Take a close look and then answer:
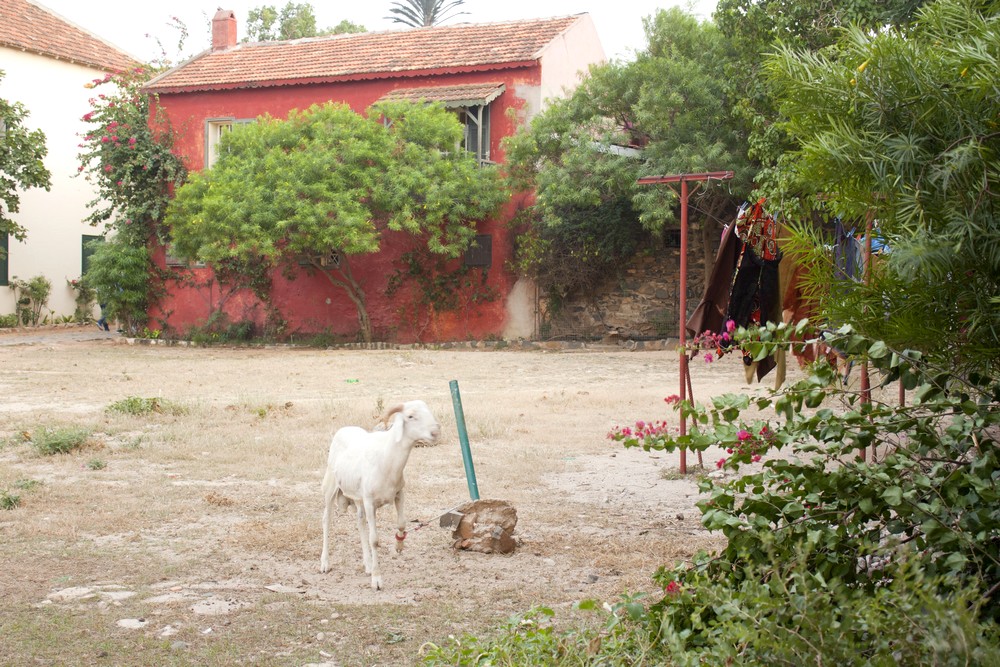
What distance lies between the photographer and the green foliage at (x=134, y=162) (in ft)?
82.2

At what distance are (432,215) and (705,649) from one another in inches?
737

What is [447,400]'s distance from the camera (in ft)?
42.7

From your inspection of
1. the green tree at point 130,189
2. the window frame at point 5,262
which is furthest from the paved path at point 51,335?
the window frame at point 5,262

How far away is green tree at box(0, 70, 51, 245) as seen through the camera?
953 inches

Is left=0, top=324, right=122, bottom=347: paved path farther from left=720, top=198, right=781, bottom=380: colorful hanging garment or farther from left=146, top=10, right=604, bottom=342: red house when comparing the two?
left=720, top=198, right=781, bottom=380: colorful hanging garment

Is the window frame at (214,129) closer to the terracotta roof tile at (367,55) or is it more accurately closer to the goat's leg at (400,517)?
the terracotta roof tile at (367,55)

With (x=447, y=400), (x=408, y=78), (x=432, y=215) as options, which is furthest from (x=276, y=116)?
(x=447, y=400)

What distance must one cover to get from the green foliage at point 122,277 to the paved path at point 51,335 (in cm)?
86

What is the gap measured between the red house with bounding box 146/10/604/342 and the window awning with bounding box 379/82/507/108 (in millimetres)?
28

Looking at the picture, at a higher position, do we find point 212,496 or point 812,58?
point 812,58

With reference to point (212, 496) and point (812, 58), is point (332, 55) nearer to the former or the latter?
point (212, 496)

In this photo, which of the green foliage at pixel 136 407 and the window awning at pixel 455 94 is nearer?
the green foliage at pixel 136 407

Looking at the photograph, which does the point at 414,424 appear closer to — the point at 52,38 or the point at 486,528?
the point at 486,528

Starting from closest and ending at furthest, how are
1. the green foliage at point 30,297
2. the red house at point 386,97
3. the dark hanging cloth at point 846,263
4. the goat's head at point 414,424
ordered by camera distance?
the dark hanging cloth at point 846,263 → the goat's head at point 414,424 → the red house at point 386,97 → the green foliage at point 30,297
